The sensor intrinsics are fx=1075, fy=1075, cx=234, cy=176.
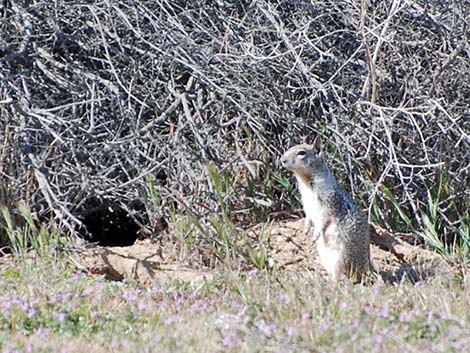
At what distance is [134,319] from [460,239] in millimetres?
3117

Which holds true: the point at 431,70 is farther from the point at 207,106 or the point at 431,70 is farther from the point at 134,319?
the point at 134,319

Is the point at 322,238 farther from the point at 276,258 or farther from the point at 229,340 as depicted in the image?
the point at 229,340

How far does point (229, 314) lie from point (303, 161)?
5.64 feet

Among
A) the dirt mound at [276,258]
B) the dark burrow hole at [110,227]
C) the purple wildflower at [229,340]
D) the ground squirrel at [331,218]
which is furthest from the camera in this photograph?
the dark burrow hole at [110,227]

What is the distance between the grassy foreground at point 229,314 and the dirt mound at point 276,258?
432mm

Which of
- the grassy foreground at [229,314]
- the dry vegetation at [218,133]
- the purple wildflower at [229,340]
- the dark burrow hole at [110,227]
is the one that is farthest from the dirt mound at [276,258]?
the purple wildflower at [229,340]

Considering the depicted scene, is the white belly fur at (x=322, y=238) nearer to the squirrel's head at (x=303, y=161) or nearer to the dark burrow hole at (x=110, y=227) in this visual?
the squirrel's head at (x=303, y=161)

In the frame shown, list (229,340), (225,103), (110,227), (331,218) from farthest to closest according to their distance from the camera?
(110,227) → (225,103) → (331,218) → (229,340)

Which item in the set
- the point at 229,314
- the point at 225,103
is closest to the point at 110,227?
the point at 225,103

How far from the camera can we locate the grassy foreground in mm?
4703

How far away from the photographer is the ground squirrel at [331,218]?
671cm

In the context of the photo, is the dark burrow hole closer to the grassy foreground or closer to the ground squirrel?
the grassy foreground

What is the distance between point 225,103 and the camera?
7547mm

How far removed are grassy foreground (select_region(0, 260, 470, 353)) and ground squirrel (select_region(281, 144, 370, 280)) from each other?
0.36m
